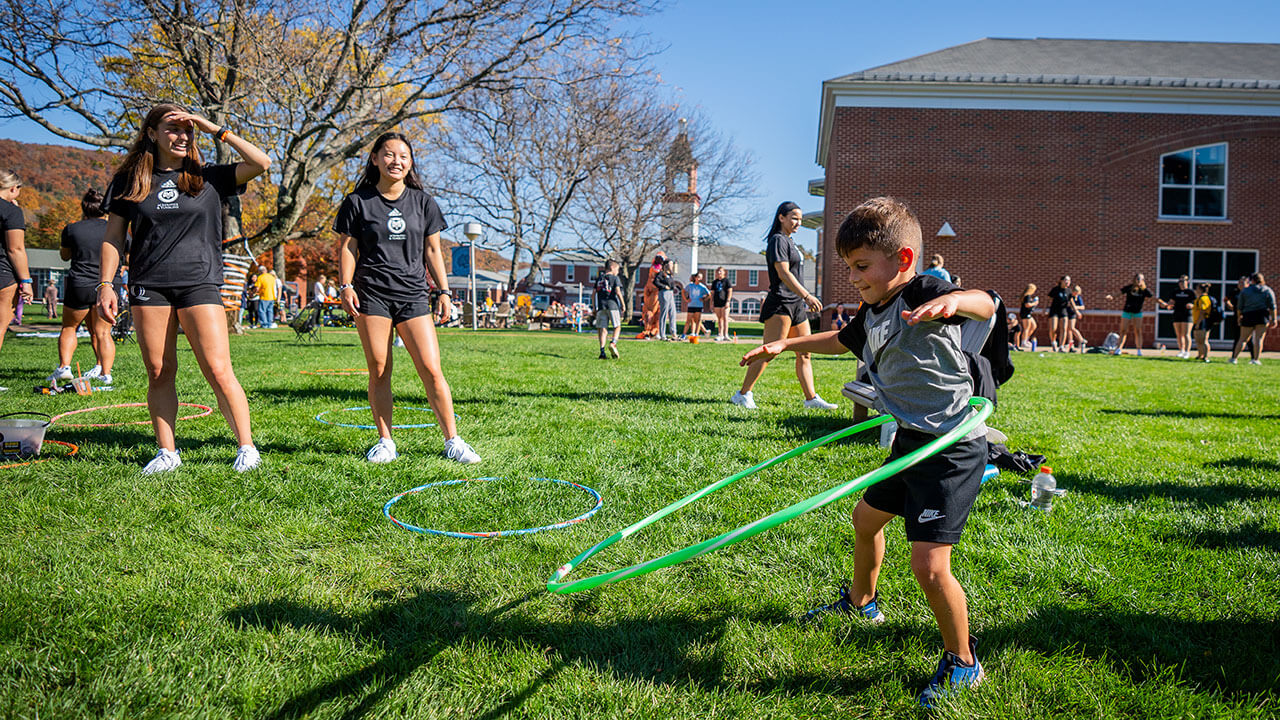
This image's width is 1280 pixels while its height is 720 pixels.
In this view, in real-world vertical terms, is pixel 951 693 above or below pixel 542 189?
below

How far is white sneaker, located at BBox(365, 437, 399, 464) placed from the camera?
16.7ft

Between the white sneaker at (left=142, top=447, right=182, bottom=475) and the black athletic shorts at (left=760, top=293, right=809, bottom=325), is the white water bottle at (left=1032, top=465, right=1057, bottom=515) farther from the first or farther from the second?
the white sneaker at (left=142, top=447, right=182, bottom=475)

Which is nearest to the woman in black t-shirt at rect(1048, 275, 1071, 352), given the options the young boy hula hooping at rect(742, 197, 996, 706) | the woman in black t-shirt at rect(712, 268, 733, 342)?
the woman in black t-shirt at rect(712, 268, 733, 342)

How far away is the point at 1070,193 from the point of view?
23.9 metres

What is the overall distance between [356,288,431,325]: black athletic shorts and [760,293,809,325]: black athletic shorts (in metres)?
3.60

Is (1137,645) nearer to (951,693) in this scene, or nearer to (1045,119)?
(951,693)

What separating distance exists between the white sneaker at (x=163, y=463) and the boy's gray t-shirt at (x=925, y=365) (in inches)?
Answer: 168

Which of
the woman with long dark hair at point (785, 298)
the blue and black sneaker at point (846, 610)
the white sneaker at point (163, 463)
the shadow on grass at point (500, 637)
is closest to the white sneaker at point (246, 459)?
the white sneaker at point (163, 463)

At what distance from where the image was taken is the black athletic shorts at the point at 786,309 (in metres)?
7.53

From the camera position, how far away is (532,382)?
9750 millimetres

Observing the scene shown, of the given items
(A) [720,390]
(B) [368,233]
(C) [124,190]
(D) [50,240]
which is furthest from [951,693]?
(D) [50,240]

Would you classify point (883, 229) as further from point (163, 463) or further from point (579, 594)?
point (163, 463)

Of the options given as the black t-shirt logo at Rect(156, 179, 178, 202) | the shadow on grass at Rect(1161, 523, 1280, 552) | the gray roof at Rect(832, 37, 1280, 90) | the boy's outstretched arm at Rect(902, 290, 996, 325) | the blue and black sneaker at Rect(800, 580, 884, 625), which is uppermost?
the gray roof at Rect(832, 37, 1280, 90)

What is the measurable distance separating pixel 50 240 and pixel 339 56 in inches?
3213
